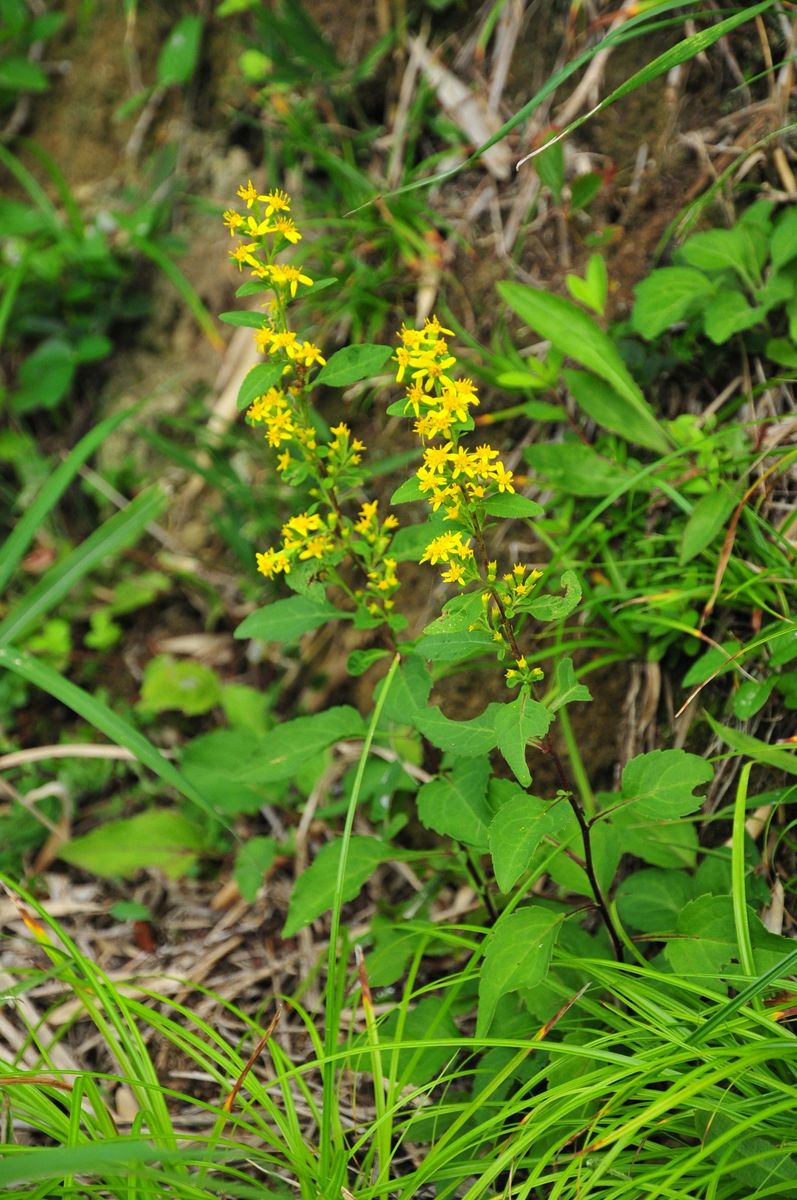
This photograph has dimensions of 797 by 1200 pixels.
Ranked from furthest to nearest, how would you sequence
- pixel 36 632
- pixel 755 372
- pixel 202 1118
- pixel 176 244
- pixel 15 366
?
pixel 15 366, pixel 176 244, pixel 36 632, pixel 755 372, pixel 202 1118

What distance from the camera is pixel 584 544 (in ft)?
6.25

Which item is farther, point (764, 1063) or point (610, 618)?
point (610, 618)

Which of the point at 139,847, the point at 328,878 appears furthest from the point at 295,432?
the point at 139,847

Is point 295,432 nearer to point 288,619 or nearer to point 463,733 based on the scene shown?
point 288,619

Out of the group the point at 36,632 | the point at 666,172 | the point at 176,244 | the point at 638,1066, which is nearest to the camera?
the point at 638,1066

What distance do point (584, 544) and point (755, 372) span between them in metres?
0.46

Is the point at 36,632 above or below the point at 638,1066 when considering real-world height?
above

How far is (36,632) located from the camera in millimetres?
2658

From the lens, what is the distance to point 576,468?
186 centimetres

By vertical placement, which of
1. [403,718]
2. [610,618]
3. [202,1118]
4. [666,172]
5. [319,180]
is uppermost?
[319,180]

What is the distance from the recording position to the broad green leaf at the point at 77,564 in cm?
181

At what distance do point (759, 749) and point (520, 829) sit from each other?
427 millimetres

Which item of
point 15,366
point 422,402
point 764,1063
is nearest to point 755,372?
point 422,402

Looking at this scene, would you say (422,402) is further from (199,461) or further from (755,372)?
(199,461)
